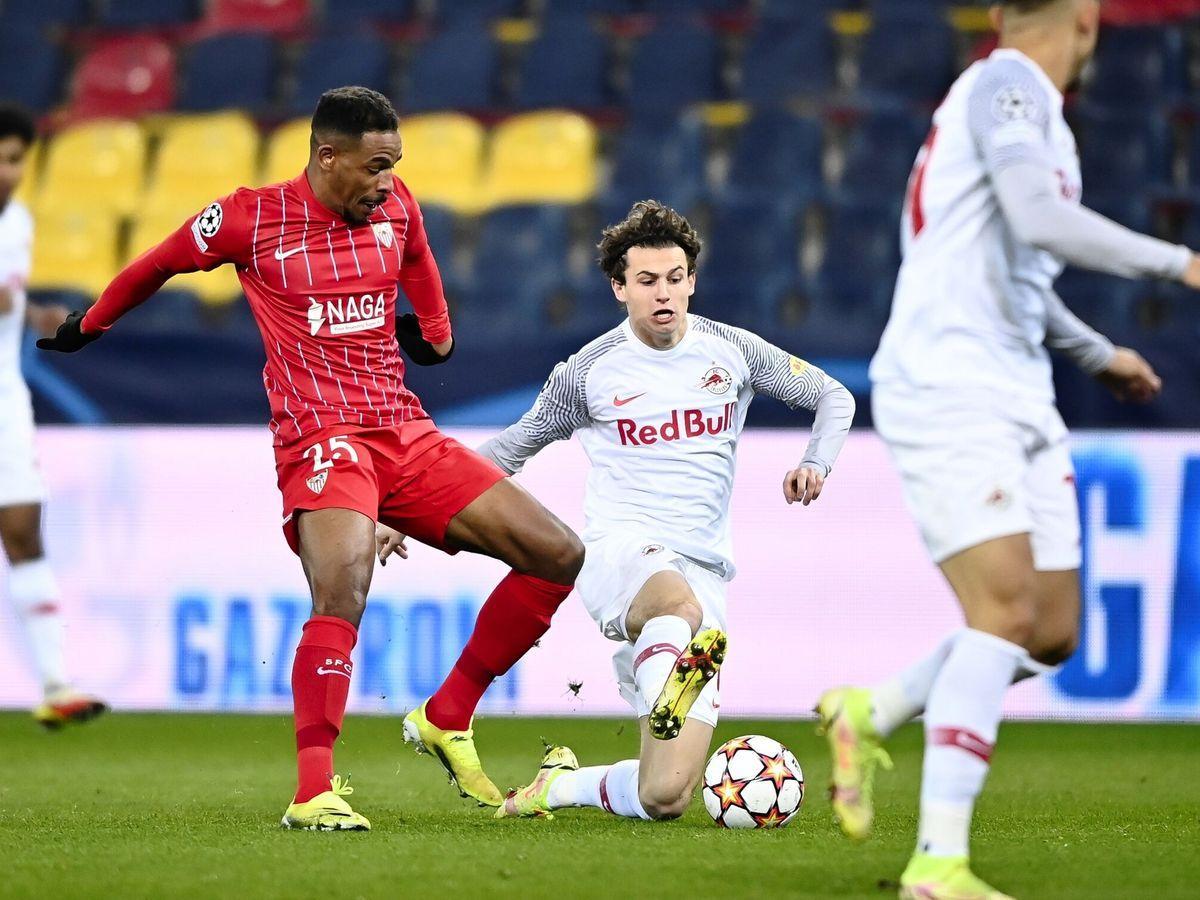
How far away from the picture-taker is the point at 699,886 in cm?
386

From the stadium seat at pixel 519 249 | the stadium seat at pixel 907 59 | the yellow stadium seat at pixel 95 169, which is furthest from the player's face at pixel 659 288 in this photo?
the yellow stadium seat at pixel 95 169

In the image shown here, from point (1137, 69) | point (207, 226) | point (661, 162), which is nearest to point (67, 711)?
point (207, 226)

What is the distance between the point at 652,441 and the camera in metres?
5.64

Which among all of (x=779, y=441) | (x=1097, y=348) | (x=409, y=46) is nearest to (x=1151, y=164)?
(x=779, y=441)

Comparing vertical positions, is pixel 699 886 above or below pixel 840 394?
below

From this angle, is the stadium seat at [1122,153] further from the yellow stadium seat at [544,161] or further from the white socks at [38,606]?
the white socks at [38,606]

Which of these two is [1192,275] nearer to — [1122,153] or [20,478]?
[20,478]

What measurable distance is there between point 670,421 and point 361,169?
4.11 feet

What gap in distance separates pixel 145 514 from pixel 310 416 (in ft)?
13.7

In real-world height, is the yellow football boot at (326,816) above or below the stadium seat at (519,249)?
below

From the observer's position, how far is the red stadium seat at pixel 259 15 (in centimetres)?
1352

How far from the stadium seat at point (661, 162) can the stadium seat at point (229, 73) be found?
297 cm

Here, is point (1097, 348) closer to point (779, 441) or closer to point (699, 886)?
point (699, 886)

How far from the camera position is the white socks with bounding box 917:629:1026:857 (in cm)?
352
